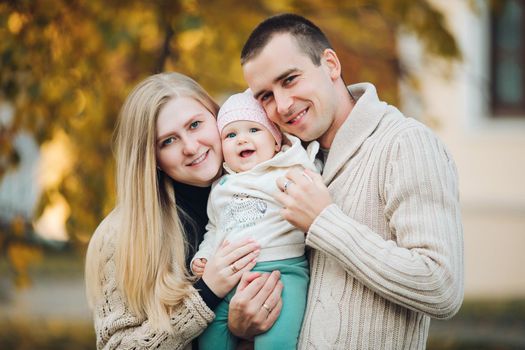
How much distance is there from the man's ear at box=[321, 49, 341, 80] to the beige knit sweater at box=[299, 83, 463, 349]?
181mm

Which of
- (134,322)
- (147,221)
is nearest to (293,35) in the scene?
(147,221)

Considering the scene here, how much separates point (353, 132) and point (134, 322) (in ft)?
3.79

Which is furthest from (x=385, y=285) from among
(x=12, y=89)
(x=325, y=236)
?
(x=12, y=89)

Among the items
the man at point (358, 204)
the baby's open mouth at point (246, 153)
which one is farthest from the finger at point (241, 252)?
the baby's open mouth at point (246, 153)

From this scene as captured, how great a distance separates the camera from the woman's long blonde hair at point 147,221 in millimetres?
3186

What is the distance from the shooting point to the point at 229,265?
3.06m

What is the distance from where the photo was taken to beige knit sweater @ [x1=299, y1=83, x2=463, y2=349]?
2.75 meters

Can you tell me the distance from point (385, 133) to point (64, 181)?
10.2 ft

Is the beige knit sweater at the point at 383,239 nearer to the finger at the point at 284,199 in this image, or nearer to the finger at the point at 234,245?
the finger at the point at 284,199

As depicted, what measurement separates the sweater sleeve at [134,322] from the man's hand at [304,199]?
52 centimetres

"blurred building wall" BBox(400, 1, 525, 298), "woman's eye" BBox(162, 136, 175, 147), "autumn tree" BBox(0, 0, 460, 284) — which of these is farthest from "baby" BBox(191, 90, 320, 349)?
"blurred building wall" BBox(400, 1, 525, 298)

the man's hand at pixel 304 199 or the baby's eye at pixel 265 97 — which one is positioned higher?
the baby's eye at pixel 265 97

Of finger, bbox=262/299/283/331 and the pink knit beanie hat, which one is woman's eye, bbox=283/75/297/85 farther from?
finger, bbox=262/299/283/331

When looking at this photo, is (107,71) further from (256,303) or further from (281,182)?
(256,303)
